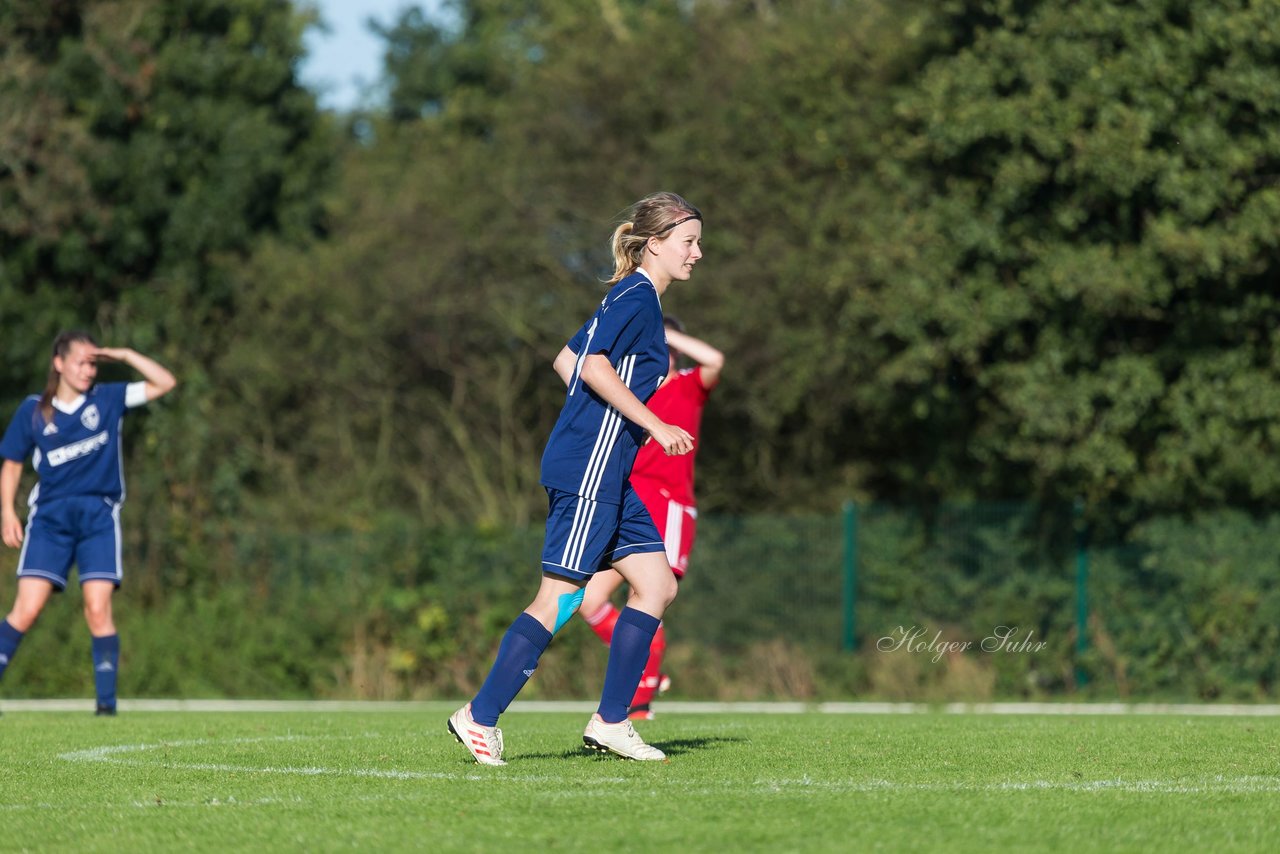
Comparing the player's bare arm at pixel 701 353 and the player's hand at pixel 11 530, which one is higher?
the player's bare arm at pixel 701 353

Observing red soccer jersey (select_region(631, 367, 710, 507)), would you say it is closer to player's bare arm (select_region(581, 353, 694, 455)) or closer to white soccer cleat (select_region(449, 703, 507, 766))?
player's bare arm (select_region(581, 353, 694, 455))

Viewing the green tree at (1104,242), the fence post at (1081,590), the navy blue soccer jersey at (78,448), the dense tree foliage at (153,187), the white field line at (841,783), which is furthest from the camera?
the dense tree foliage at (153,187)

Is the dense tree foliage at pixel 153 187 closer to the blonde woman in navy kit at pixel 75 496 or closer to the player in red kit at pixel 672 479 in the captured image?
the blonde woman in navy kit at pixel 75 496

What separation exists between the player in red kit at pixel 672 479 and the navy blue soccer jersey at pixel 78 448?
3.18 metres

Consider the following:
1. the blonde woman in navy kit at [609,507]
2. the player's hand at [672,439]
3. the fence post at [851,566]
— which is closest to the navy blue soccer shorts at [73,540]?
the blonde woman in navy kit at [609,507]

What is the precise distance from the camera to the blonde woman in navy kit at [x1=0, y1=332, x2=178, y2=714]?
402 inches

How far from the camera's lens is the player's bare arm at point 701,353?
8891 millimetres

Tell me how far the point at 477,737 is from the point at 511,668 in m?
0.28

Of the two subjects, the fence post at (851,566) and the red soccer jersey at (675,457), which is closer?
the red soccer jersey at (675,457)

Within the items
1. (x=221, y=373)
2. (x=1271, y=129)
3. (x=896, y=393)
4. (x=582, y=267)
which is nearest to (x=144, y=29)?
(x=221, y=373)

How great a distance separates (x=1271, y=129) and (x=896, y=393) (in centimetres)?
550

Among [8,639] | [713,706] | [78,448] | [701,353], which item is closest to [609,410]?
[701,353]

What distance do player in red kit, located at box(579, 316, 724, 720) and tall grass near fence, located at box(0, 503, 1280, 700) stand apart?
8657 millimetres

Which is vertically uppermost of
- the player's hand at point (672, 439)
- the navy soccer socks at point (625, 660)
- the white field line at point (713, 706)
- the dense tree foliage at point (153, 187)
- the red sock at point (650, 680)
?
the dense tree foliage at point (153, 187)
